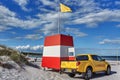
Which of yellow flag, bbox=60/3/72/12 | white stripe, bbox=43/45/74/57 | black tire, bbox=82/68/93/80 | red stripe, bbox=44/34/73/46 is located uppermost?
yellow flag, bbox=60/3/72/12

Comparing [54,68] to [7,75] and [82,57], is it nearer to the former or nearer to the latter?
[82,57]

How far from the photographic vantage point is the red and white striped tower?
1734 centimetres

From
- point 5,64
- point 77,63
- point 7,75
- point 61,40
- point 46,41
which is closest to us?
point 7,75

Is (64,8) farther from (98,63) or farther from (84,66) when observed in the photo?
(84,66)

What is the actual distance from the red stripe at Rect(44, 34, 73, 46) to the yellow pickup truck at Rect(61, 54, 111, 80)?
4.99ft

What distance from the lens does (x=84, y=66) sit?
15.5m

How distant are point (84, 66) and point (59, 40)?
122 inches

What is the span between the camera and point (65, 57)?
17750 millimetres

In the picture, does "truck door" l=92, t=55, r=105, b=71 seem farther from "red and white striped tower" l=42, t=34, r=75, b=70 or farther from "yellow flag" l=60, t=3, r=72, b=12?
"yellow flag" l=60, t=3, r=72, b=12

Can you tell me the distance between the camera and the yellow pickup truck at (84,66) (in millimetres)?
15141

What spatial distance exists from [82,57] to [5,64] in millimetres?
6636

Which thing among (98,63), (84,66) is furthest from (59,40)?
(98,63)

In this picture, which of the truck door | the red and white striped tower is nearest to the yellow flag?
the red and white striped tower

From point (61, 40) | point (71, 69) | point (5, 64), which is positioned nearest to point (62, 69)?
point (71, 69)
